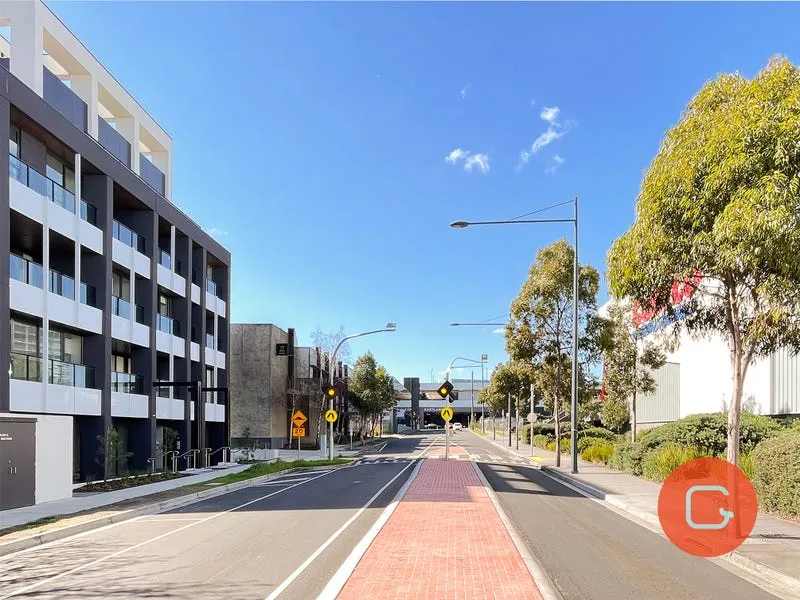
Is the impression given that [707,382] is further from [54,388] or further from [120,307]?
[54,388]

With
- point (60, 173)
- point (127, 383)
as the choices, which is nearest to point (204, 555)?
point (60, 173)

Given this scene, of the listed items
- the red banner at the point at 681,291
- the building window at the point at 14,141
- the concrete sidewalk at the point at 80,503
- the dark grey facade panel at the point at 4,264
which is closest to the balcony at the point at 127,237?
the building window at the point at 14,141

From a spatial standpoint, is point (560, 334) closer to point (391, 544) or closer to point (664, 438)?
point (664, 438)

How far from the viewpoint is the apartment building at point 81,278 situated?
20.5 metres

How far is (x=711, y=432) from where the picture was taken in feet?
74.0

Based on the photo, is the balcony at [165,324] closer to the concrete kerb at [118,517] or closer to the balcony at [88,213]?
the balcony at [88,213]

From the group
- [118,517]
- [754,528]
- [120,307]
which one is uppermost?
[120,307]

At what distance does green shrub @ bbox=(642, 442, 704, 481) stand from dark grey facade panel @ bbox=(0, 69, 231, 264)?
845 inches

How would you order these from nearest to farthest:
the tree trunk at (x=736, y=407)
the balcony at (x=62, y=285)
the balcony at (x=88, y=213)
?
the tree trunk at (x=736, y=407)
the balcony at (x=62, y=285)
the balcony at (x=88, y=213)

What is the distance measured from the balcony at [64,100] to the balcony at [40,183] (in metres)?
2.74

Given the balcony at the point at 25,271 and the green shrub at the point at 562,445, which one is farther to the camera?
the green shrub at the point at 562,445

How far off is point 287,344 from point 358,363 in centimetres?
1729

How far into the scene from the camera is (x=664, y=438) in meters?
23.6

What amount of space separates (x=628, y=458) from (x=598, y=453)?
678 centimetres
